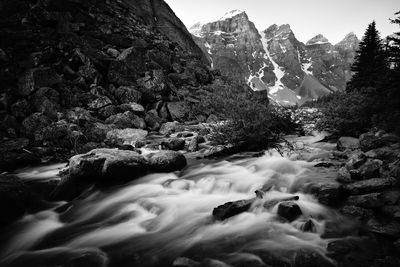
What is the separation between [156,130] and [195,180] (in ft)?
30.9

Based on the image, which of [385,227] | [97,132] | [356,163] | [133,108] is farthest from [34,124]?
[385,227]

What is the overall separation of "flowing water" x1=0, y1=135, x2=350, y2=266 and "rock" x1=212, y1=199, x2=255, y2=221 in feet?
0.39

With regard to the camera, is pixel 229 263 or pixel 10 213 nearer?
pixel 229 263

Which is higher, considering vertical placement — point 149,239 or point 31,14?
point 31,14

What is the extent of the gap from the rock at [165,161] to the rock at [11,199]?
365cm

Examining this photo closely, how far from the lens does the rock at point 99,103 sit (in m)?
18.4

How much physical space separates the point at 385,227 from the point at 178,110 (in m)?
16.7

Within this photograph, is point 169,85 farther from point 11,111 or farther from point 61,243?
point 61,243

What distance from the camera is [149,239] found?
632 centimetres

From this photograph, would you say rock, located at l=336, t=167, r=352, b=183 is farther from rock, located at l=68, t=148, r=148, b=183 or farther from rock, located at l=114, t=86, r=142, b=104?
rock, located at l=114, t=86, r=142, b=104

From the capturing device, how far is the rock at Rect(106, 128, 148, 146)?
572 inches

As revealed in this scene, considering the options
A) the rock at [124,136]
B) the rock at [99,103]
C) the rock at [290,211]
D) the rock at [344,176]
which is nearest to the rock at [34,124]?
the rock at [124,136]

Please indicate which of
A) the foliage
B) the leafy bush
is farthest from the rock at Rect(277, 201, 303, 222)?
the leafy bush

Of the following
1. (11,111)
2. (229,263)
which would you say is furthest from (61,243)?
(11,111)
